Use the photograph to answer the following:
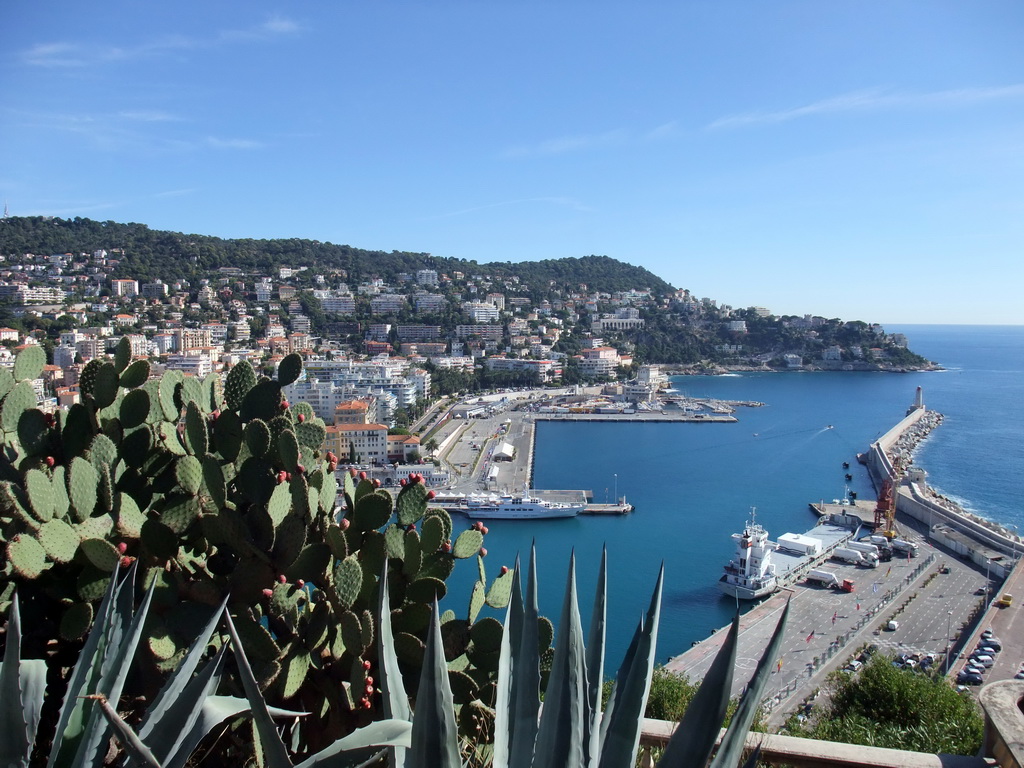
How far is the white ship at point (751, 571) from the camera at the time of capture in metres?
10.5

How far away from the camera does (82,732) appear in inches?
26.5

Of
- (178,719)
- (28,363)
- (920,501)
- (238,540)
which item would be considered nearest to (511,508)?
(920,501)

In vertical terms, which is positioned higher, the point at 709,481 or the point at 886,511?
the point at 886,511

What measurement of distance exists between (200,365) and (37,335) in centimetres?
686

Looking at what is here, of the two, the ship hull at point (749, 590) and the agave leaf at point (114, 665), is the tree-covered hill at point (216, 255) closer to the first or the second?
the ship hull at point (749, 590)

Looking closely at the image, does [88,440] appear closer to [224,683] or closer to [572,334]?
[224,683]

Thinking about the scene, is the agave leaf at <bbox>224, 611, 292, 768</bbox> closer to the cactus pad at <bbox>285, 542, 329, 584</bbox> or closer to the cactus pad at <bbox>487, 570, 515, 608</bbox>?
the cactus pad at <bbox>285, 542, 329, 584</bbox>

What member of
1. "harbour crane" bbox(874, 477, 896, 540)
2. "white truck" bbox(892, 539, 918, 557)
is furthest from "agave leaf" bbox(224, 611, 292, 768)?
"harbour crane" bbox(874, 477, 896, 540)

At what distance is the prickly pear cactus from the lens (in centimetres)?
121

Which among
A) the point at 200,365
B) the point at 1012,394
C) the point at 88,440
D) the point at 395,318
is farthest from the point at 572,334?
the point at 88,440

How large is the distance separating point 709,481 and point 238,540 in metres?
16.5

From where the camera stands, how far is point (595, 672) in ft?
2.61

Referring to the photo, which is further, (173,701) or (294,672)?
(294,672)

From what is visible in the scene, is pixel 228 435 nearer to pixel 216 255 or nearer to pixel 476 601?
pixel 476 601
